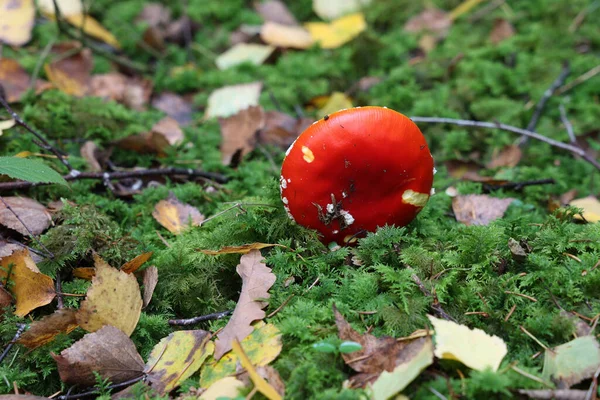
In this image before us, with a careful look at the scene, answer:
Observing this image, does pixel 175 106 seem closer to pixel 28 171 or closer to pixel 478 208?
pixel 28 171

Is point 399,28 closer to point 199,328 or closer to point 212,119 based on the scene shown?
point 212,119

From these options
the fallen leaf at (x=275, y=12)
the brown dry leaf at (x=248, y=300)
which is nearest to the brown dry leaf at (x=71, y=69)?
the fallen leaf at (x=275, y=12)

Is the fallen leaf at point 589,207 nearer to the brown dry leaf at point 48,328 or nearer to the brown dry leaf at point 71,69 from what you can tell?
the brown dry leaf at point 48,328

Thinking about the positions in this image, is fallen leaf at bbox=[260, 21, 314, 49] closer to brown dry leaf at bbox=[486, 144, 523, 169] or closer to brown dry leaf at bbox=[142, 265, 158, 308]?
brown dry leaf at bbox=[486, 144, 523, 169]

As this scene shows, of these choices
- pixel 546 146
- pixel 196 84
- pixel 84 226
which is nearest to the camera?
pixel 84 226

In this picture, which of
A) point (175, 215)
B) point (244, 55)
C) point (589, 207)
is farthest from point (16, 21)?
point (589, 207)

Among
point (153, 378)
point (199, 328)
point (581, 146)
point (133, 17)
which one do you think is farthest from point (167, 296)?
point (133, 17)

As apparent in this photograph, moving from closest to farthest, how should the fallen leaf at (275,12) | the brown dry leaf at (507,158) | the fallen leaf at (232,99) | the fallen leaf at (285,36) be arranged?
1. the brown dry leaf at (507,158)
2. the fallen leaf at (232,99)
3. the fallen leaf at (285,36)
4. the fallen leaf at (275,12)
